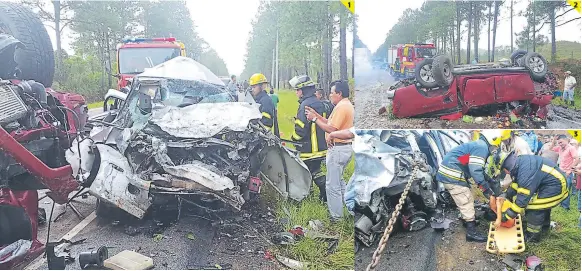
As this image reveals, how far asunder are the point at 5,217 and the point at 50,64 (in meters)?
1.27

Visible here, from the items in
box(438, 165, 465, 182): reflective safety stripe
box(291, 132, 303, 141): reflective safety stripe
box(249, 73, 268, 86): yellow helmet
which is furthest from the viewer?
box(249, 73, 268, 86): yellow helmet

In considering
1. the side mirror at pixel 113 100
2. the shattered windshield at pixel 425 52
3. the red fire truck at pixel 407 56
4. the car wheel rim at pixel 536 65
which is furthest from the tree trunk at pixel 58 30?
the car wheel rim at pixel 536 65

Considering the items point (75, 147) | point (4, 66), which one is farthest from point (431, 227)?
point (4, 66)

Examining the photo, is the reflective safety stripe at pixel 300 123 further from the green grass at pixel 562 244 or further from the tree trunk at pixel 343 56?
the green grass at pixel 562 244

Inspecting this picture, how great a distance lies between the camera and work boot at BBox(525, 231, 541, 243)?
3646 mm

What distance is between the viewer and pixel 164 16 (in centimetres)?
404

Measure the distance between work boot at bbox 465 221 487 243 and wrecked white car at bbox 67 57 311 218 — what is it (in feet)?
4.11

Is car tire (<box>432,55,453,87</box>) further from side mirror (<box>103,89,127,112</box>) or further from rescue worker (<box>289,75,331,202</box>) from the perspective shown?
side mirror (<box>103,89,127,112</box>)

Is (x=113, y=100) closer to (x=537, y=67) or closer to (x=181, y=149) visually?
(x=181, y=149)

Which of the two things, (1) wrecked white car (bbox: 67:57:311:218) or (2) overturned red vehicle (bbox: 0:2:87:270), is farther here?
(1) wrecked white car (bbox: 67:57:311:218)

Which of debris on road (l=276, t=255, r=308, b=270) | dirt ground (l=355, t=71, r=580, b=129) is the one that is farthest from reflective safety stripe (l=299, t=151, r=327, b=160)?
debris on road (l=276, t=255, r=308, b=270)

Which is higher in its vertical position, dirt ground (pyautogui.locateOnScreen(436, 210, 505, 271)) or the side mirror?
the side mirror

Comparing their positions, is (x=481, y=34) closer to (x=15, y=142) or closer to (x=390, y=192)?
(x=390, y=192)

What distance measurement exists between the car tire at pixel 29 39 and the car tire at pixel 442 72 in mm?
2994
